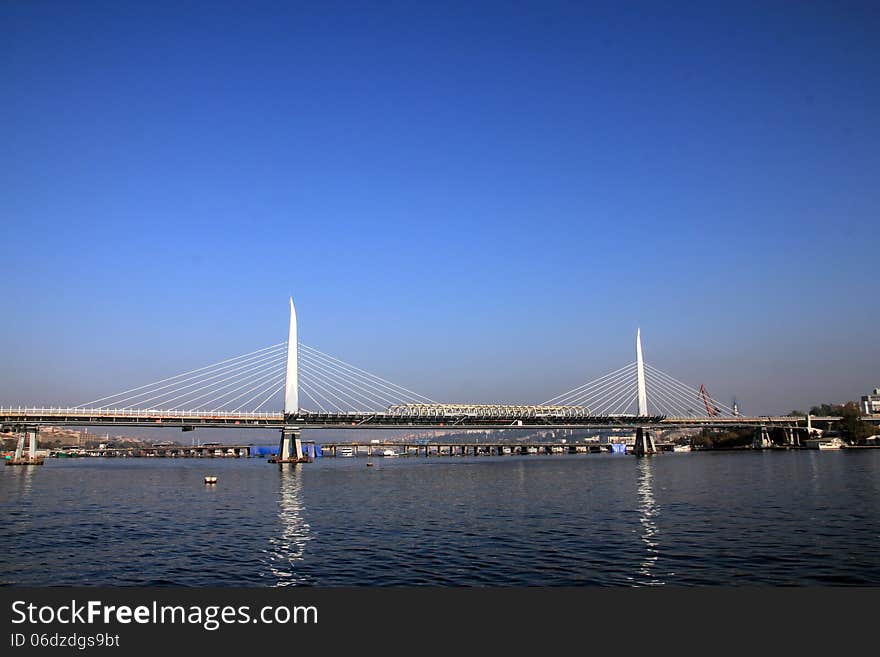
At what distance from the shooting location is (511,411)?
164 meters

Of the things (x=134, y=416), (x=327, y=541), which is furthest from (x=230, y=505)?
(x=134, y=416)

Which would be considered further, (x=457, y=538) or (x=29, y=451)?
(x=29, y=451)

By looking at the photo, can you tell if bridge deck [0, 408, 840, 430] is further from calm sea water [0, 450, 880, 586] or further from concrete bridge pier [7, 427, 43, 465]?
calm sea water [0, 450, 880, 586]

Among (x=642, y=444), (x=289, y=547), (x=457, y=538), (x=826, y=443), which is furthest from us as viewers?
(x=642, y=444)

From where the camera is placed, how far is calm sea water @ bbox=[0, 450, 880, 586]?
23422mm

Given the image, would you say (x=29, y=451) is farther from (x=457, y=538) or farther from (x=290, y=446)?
(x=457, y=538)

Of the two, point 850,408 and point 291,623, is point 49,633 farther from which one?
point 850,408

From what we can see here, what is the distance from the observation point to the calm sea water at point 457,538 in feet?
76.8

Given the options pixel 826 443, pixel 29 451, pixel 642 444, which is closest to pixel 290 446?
pixel 29 451

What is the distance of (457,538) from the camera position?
104 feet

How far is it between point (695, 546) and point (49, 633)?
24.9 meters

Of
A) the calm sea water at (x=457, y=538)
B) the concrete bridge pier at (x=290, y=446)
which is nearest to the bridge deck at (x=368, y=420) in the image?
the concrete bridge pier at (x=290, y=446)

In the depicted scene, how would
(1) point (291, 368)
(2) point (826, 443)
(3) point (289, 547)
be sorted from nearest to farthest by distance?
→ (3) point (289, 547), (1) point (291, 368), (2) point (826, 443)

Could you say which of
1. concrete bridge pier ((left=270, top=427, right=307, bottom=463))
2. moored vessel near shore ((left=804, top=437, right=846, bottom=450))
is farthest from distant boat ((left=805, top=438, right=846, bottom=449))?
concrete bridge pier ((left=270, top=427, right=307, bottom=463))
